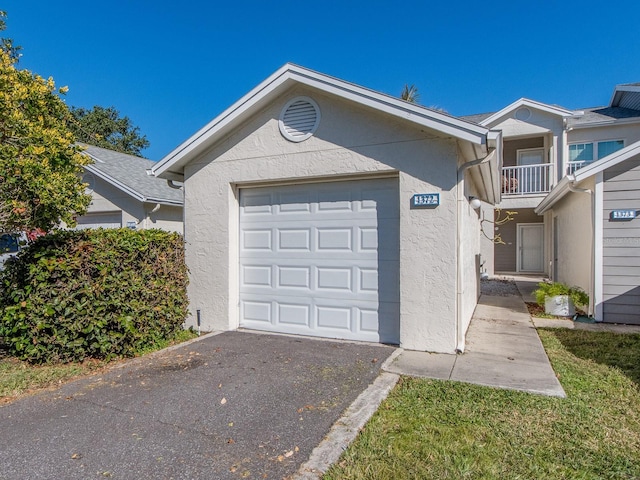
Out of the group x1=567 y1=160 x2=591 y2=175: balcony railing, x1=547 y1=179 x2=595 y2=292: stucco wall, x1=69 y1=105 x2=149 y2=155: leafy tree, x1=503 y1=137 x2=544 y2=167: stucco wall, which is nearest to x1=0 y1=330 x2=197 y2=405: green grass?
x1=547 y1=179 x2=595 y2=292: stucco wall

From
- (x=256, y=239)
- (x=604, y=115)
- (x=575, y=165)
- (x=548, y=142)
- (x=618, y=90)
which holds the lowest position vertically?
(x=256, y=239)

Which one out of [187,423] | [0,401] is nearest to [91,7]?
[0,401]

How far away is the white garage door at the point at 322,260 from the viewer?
5.85m

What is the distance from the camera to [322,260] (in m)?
6.25

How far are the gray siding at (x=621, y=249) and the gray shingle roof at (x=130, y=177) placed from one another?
11.0m

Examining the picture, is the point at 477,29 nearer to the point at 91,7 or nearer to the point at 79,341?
the point at 91,7

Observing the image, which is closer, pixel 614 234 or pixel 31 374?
pixel 31 374

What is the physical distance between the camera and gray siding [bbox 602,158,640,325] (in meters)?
7.26

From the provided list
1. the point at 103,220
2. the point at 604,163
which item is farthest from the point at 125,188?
the point at 604,163

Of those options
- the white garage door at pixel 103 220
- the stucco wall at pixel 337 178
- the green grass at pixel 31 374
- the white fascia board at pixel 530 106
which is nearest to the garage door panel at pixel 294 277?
the stucco wall at pixel 337 178

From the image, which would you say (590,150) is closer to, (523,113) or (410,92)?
(523,113)

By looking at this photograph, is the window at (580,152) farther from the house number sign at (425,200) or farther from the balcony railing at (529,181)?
the house number sign at (425,200)

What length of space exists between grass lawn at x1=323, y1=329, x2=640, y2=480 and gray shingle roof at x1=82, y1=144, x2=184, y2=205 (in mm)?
9565

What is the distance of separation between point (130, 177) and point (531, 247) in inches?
672
